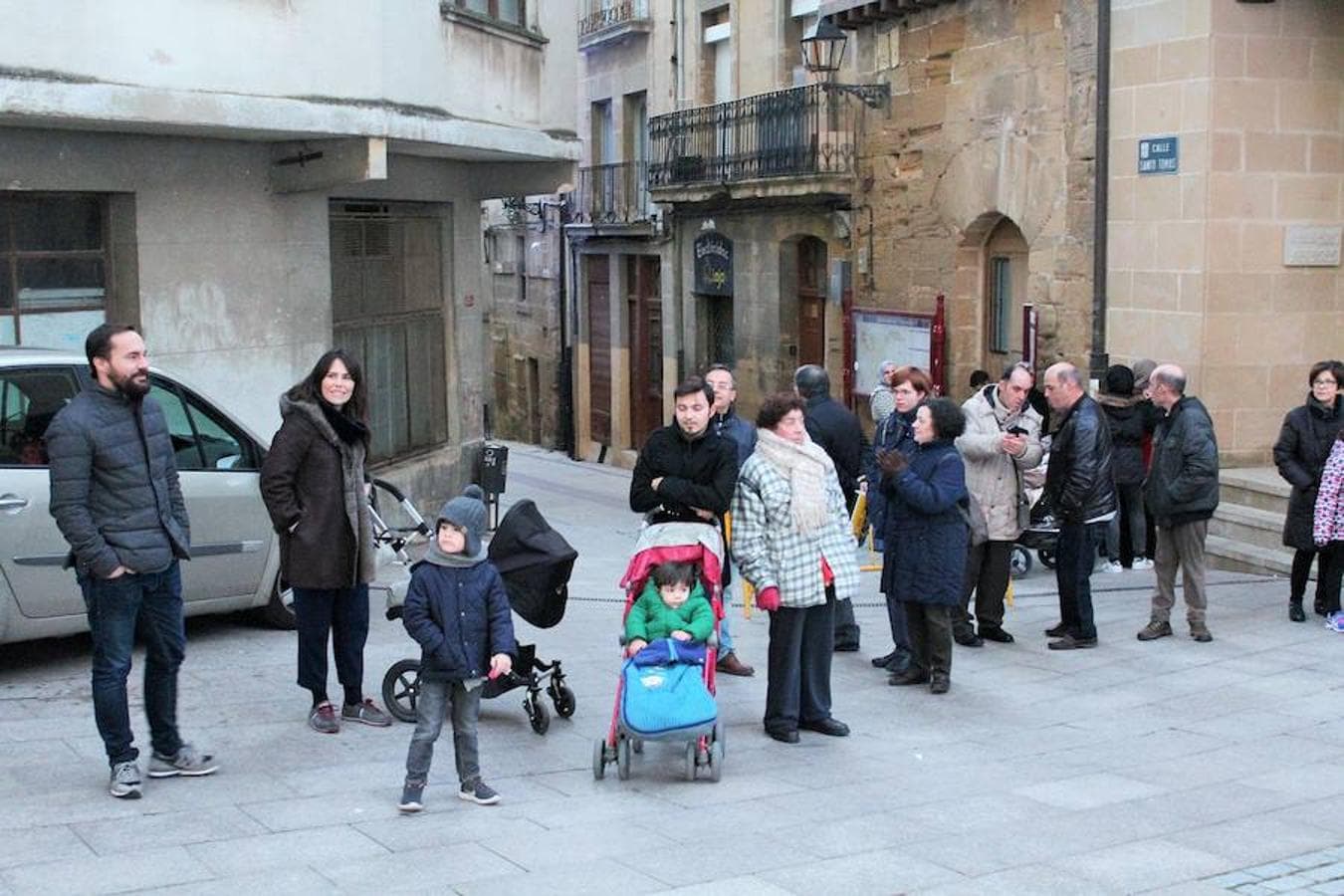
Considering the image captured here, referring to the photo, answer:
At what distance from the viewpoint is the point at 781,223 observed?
78.8ft

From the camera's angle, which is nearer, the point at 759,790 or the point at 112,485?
the point at 112,485

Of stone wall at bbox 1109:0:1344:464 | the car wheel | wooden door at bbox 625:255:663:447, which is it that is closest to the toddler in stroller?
the car wheel

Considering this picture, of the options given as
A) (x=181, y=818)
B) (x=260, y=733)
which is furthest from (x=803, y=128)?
(x=181, y=818)

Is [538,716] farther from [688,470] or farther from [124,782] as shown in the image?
[124,782]

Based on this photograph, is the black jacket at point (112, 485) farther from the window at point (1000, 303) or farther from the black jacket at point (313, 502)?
the window at point (1000, 303)

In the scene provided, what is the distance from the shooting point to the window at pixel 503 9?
15.2 metres

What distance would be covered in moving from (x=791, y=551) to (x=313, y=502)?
234 centimetres

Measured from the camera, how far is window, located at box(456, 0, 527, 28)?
49.9 feet

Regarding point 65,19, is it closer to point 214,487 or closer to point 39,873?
point 214,487

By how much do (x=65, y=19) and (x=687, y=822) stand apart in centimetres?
698

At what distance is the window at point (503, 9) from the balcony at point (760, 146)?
582 centimetres

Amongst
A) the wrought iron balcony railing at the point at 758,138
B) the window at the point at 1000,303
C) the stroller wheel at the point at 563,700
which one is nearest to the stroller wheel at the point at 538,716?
the stroller wheel at the point at 563,700

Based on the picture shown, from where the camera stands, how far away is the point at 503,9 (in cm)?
1597

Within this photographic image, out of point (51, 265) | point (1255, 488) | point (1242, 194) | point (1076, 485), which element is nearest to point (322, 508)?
point (1076, 485)
